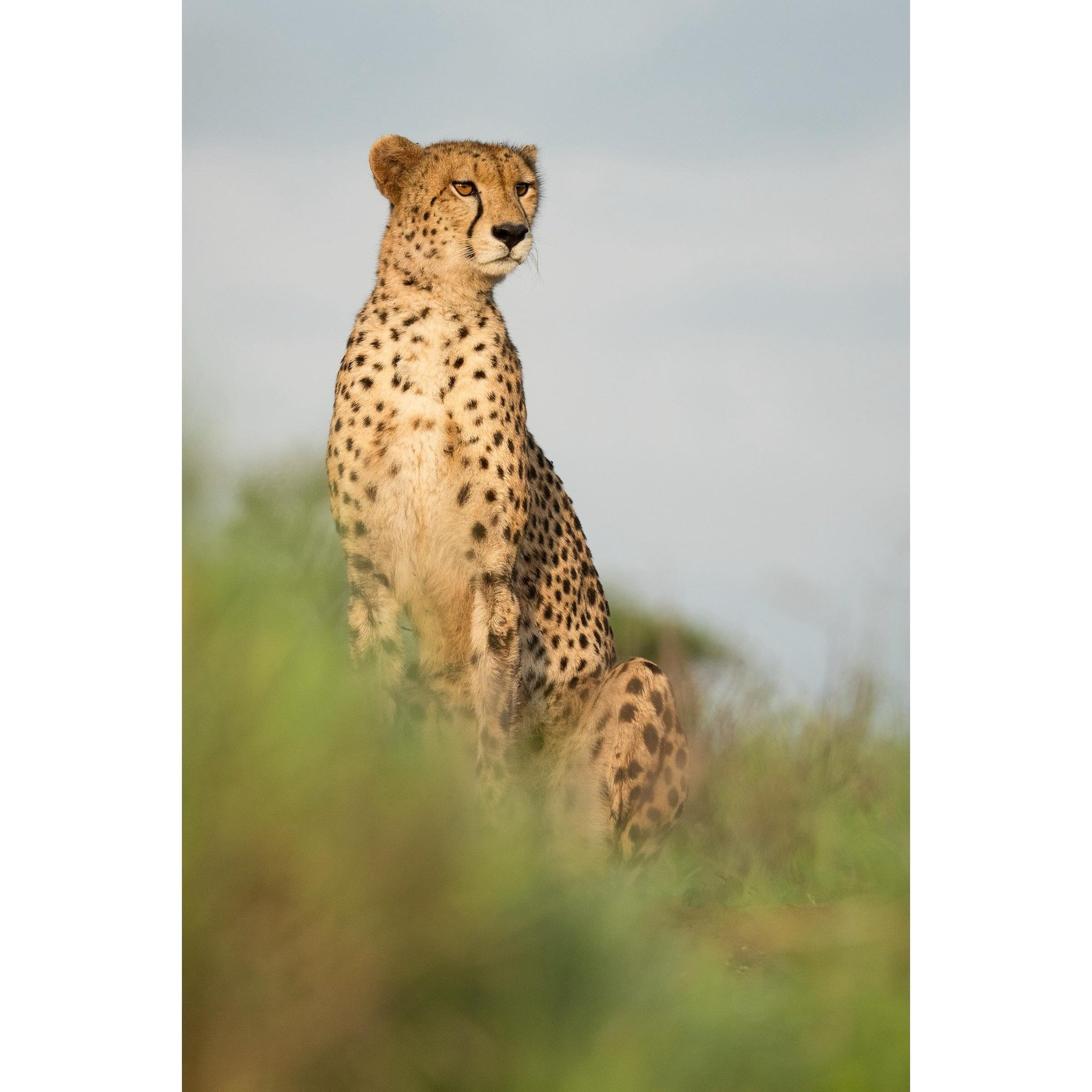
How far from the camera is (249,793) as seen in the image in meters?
2.58

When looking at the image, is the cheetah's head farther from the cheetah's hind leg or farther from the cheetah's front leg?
the cheetah's hind leg

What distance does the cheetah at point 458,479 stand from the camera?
284cm

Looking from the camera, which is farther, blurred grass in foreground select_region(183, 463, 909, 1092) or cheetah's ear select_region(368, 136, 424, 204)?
cheetah's ear select_region(368, 136, 424, 204)

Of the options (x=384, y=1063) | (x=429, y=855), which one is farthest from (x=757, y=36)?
(x=384, y=1063)

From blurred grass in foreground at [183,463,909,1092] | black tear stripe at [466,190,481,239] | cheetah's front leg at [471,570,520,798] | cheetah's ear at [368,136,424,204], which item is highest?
cheetah's ear at [368,136,424,204]

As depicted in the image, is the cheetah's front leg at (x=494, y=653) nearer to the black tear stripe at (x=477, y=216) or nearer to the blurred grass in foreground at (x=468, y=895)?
the blurred grass in foreground at (x=468, y=895)

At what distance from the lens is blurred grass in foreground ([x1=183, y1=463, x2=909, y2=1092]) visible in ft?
8.09

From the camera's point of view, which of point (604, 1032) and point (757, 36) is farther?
point (757, 36)

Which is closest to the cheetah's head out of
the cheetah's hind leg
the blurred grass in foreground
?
the blurred grass in foreground

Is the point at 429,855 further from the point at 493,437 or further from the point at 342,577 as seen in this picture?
the point at 493,437

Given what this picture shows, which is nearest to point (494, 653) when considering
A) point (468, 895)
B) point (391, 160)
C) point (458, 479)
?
point (458, 479)

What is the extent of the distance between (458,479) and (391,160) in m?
0.66

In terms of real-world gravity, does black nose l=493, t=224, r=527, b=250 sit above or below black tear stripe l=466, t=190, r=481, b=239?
below

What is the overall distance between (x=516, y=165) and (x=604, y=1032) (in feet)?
5.51
